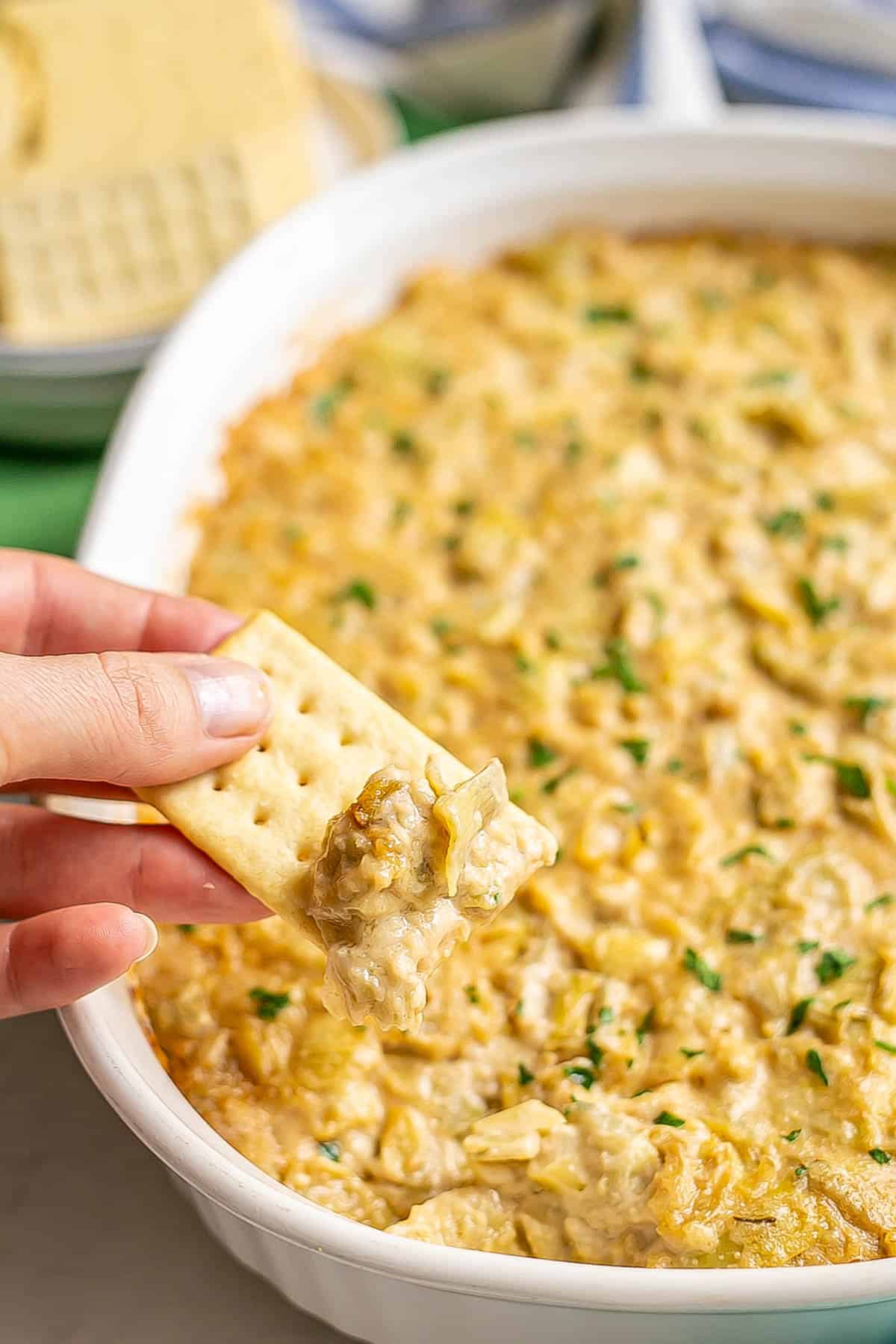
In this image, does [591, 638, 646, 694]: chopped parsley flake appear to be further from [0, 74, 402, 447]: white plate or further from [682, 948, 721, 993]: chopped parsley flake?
[0, 74, 402, 447]: white plate

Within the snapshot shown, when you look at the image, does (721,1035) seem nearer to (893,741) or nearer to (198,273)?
(893,741)

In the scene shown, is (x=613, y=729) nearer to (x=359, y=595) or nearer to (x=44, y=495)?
(x=359, y=595)

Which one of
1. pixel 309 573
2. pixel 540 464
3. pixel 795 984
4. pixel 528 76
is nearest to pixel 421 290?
pixel 540 464

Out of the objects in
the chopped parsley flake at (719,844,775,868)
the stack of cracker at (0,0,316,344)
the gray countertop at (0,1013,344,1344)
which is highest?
the stack of cracker at (0,0,316,344)

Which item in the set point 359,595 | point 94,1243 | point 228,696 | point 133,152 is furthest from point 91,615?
point 133,152

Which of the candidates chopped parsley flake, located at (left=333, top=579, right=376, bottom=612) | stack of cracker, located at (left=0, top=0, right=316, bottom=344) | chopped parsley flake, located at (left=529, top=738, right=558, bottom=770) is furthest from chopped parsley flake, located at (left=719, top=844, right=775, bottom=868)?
stack of cracker, located at (left=0, top=0, right=316, bottom=344)

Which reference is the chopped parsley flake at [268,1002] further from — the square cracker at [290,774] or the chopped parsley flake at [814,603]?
the chopped parsley flake at [814,603]

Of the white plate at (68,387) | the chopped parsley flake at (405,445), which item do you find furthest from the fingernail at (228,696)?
the white plate at (68,387)
